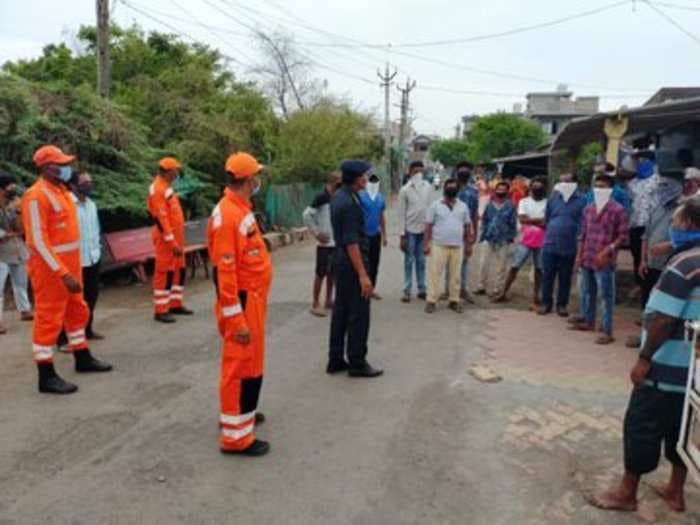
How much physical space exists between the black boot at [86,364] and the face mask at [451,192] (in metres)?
4.49

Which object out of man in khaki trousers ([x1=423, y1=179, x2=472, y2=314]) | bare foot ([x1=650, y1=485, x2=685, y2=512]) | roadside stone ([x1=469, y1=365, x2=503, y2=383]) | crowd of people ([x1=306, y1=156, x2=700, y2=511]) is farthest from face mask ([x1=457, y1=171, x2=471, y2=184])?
bare foot ([x1=650, y1=485, x2=685, y2=512])

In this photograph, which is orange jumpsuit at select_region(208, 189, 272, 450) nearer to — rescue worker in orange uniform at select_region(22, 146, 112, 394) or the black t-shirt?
the black t-shirt

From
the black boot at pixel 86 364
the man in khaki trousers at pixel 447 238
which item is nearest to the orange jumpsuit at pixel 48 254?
the black boot at pixel 86 364

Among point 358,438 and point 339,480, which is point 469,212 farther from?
point 339,480

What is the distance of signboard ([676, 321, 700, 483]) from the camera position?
10.1ft

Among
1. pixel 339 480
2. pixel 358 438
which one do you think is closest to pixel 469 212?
pixel 358 438

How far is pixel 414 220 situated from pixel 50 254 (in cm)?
494

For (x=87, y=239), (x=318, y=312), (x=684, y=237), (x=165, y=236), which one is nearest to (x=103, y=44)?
(x=165, y=236)

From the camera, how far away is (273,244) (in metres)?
15.6

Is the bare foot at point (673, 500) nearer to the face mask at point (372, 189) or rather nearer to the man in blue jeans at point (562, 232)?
the man in blue jeans at point (562, 232)

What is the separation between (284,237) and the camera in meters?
16.5

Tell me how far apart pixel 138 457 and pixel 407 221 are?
5.47 metres

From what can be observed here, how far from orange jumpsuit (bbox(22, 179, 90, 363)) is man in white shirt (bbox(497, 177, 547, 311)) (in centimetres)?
568

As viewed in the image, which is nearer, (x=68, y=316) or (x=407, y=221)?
(x=68, y=316)
